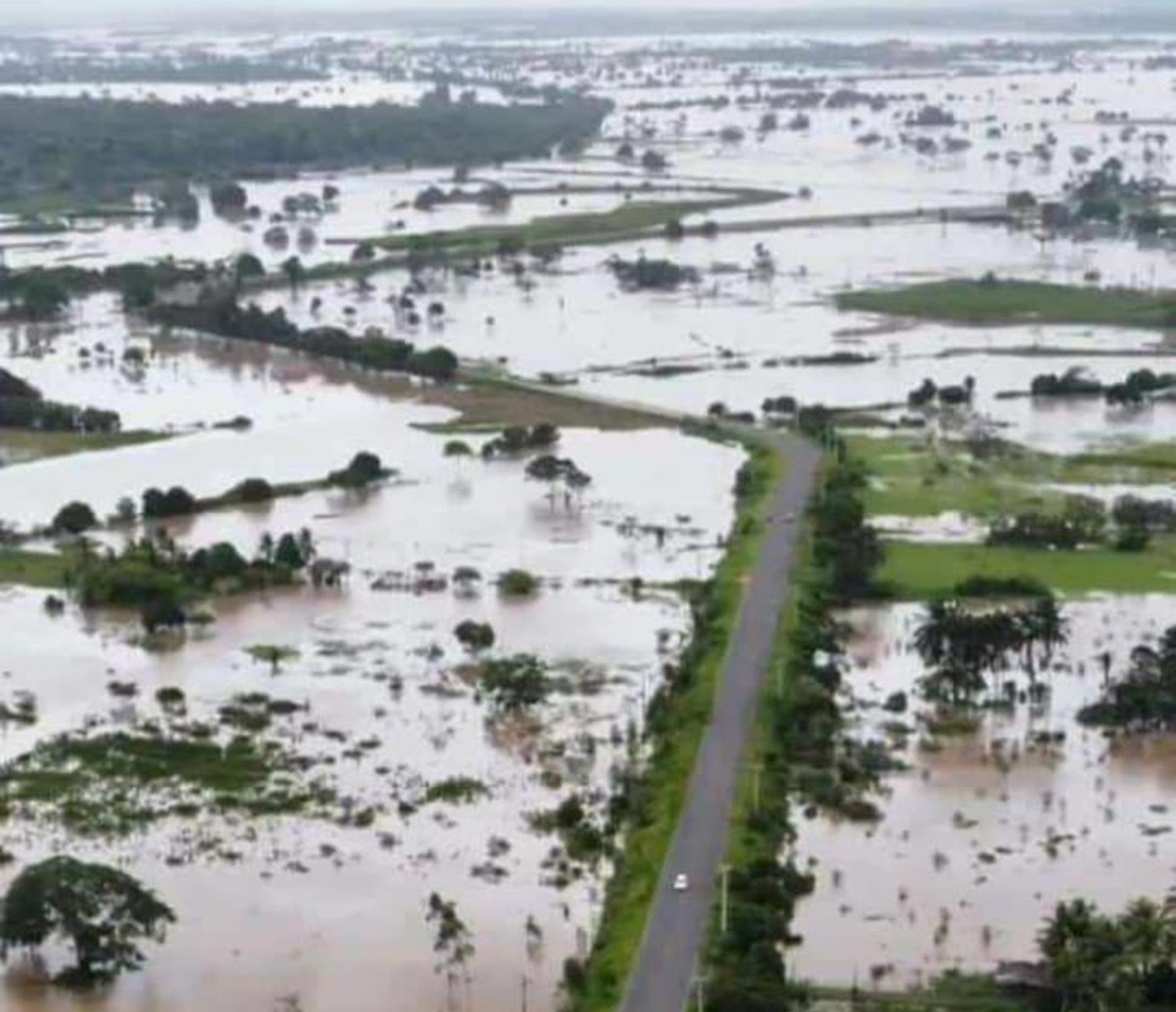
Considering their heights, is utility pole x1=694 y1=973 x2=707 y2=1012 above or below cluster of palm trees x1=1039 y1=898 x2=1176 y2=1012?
below

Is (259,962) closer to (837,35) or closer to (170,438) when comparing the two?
(170,438)

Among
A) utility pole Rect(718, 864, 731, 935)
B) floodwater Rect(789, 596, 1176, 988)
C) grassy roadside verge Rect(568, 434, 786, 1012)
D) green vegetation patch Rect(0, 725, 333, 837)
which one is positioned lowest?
green vegetation patch Rect(0, 725, 333, 837)

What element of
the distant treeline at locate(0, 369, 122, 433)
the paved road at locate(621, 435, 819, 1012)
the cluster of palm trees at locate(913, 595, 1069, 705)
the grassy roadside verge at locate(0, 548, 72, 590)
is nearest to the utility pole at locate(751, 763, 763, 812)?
the paved road at locate(621, 435, 819, 1012)

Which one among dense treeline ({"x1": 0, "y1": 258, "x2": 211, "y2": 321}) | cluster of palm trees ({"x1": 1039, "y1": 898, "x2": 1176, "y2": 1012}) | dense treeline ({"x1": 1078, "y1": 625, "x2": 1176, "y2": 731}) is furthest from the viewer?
dense treeline ({"x1": 0, "y1": 258, "x2": 211, "y2": 321})

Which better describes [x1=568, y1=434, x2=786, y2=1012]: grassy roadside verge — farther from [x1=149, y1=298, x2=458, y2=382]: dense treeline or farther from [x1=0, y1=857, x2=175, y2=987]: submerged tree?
[x1=149, y1=298, x2=458, y2=382]: dense treeline

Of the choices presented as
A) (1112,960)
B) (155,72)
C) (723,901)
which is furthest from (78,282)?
(155,72)

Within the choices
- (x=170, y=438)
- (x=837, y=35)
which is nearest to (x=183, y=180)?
(x=170, y=438)

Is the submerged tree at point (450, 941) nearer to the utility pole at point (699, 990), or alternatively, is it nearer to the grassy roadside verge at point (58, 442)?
the utility pole at point (699, 990)

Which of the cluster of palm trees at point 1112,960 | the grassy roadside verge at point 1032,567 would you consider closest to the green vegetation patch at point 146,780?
the cluster of palm trees at point 1112,960
